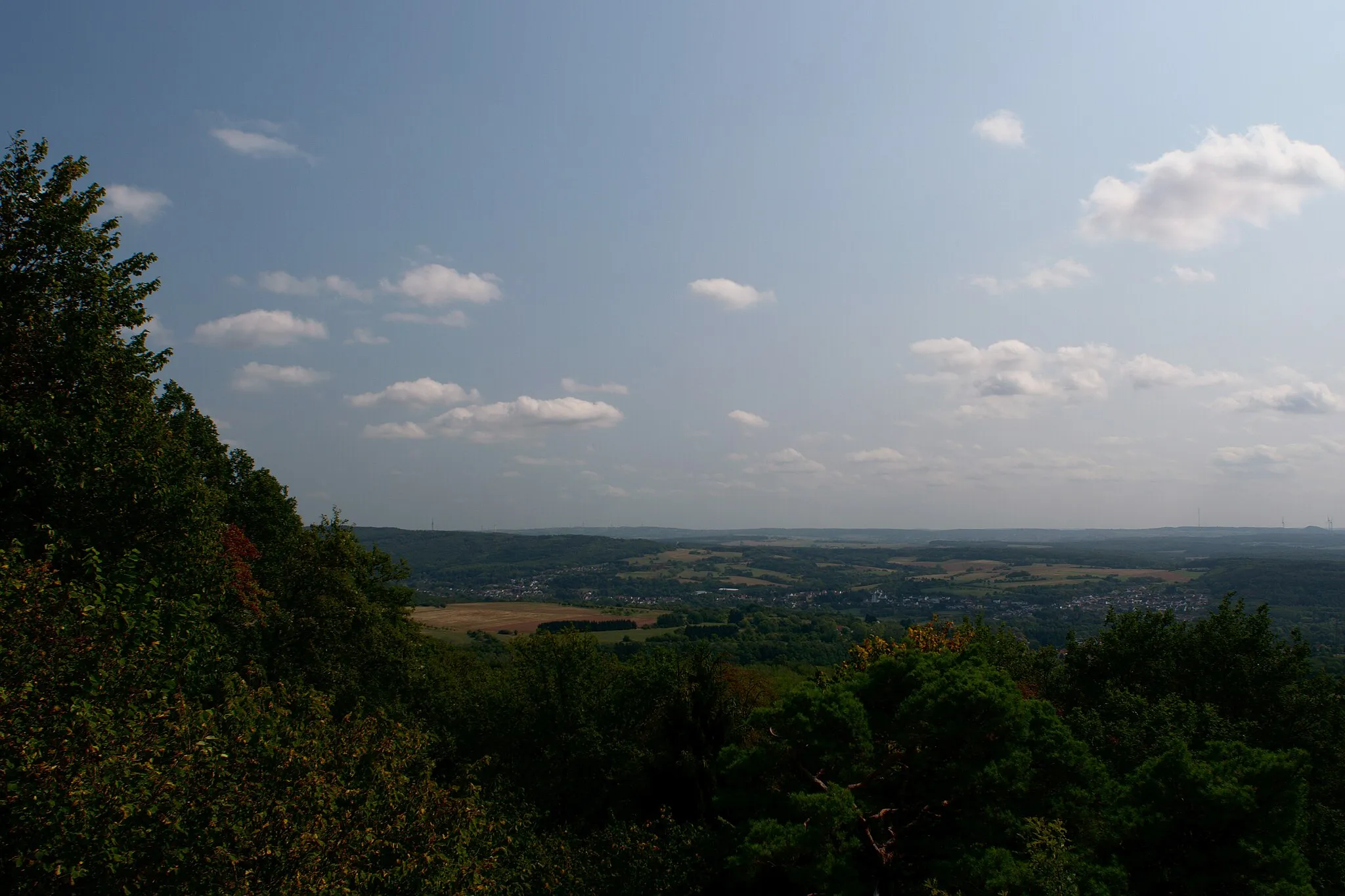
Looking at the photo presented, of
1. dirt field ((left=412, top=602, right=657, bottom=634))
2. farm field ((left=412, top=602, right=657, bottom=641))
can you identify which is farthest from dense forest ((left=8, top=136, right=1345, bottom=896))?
dirt field ((left=412, top=602, right=657, bottom=634))

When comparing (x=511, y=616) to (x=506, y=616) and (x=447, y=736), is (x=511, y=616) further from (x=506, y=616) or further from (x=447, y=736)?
(x=447, y=736)

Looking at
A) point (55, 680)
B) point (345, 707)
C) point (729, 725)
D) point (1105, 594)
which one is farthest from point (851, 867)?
point (1105, 594)

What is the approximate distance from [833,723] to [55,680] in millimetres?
17021

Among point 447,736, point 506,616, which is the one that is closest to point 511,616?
point 506,616

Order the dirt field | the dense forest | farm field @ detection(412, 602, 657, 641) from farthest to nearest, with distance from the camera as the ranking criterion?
the dirt field
farm field @ detection(412, 602, 657, 641)
the dense forest

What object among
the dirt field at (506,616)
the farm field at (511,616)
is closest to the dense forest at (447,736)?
the farm field at (511,616)

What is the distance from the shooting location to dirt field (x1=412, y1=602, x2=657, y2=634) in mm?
122750

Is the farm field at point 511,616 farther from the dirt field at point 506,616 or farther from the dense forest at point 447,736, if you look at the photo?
the dense forest at point 447,736

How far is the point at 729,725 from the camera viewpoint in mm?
31562

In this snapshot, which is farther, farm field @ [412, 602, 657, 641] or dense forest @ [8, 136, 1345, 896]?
farm field @ [412, 602, 657, 641]

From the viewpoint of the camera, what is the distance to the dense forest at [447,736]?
1116 cm

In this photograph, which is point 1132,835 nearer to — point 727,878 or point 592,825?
point 727,878

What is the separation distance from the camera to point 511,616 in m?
140

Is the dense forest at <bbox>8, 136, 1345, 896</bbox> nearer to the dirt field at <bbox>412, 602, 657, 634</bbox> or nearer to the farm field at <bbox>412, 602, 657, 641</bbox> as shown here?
the farm field at <bbox>412, 602, 657, 641</bbox>
